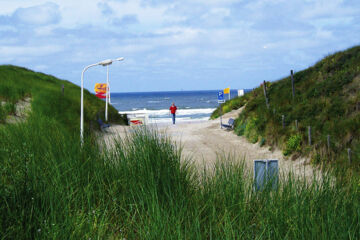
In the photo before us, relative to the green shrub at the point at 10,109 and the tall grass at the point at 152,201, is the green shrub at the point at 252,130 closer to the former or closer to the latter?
the green shrub at the point at 10,109

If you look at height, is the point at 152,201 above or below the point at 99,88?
below

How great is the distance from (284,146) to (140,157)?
33.7ft

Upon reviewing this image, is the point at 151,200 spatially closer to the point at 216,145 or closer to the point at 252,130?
the point at 216,145

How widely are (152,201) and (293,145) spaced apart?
10.4 meters

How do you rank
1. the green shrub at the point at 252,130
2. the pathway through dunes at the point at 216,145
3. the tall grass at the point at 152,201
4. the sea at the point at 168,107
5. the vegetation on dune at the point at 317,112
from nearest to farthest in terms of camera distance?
the tall grass at the point at 152,201 → the vegetation on dune at the point at 317,112 → the pathway through dunes at the point at 216,145 → the green shrub at the point at 252,130 → the sea at the point at 168,107

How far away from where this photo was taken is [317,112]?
53.3 feet

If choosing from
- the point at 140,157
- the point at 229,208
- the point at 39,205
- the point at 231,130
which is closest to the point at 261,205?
the point at 229,208

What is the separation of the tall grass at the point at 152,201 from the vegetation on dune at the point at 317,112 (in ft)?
22.7

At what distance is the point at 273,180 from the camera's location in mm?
5434

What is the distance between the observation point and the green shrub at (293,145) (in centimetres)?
1445

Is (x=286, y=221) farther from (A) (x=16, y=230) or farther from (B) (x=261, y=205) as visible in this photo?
(A) (x=16, y=230)

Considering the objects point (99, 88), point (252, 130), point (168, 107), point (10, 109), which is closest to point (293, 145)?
point (252, 130)

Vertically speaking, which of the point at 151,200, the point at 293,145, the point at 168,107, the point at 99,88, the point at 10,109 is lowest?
the point at 293,145

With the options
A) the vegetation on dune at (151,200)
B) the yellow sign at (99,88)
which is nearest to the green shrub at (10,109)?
the vegetation on dune at (151,200)
